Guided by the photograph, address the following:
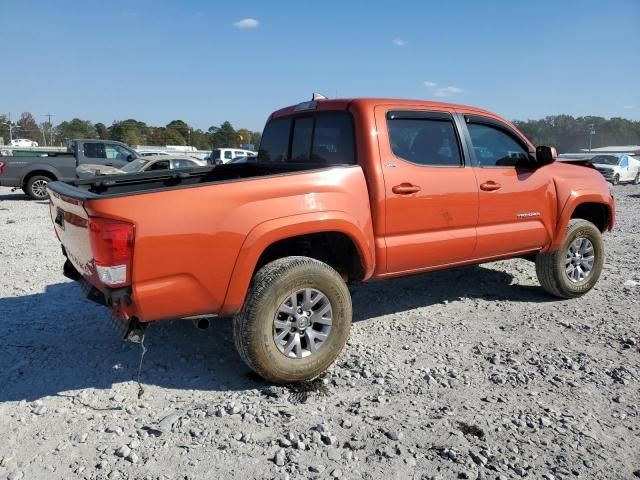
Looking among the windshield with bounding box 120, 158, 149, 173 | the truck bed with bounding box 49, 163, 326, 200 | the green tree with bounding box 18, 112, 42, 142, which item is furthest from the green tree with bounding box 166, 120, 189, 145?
the truck bed with bounding box 49, 163, 326, 200

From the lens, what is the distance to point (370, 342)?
3.99 metres

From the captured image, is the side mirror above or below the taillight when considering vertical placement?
above

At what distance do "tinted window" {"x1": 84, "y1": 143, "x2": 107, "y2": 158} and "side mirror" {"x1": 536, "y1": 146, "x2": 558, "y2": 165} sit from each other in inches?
542

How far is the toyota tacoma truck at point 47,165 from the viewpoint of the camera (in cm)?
1304

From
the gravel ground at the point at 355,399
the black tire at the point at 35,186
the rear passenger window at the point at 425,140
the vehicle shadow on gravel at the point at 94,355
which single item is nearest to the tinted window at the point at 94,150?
the black tire at the point at 35,186

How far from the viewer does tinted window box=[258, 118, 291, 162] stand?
14.5 ft

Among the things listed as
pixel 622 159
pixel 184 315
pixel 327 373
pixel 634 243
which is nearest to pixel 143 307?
pixel 184 315

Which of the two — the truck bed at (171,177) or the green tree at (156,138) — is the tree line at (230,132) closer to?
the green tree at (156,138)

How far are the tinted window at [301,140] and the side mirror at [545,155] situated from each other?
2.22m

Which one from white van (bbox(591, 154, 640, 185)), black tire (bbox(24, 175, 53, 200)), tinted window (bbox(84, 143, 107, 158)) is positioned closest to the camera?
black tire (bbox(24, 175, 53, 200))

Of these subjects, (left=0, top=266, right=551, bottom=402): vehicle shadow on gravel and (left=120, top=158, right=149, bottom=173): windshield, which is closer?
(left=0, top=266, right=551, bottom=402): vehicle shadow on gravel

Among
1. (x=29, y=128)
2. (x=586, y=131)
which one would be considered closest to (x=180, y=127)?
(x=29, y=128)

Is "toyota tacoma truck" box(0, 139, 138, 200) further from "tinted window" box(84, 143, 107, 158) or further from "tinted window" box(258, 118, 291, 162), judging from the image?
"tinted window" box(258, 118, 291, 162)

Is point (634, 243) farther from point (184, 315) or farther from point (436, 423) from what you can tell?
point (184, 315)
